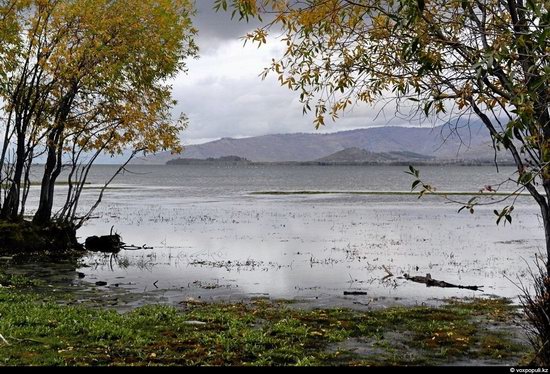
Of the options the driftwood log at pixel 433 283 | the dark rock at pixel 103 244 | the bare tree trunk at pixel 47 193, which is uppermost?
the bare tree trunk at pixel 47 193

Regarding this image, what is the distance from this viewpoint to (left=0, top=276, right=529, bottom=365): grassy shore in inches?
448

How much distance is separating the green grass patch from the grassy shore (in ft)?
0.07

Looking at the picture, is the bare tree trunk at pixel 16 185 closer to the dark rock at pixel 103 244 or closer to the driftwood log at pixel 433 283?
the dark rock at pixel 103 244

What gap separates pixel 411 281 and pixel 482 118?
1220 cm

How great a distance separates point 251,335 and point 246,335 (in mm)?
111

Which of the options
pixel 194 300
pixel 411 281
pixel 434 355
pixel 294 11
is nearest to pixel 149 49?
pixel 194 300

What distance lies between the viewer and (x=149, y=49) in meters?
28.0

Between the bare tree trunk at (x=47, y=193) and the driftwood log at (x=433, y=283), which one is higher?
the bare tree trunk at (x=47, y=193)

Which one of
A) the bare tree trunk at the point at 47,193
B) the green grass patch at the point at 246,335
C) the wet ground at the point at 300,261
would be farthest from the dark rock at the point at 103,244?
the green grass patch at the point at 246,335

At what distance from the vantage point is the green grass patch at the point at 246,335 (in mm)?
11352

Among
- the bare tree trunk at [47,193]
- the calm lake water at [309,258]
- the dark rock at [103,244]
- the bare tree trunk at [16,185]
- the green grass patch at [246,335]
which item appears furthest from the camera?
the dark rock at [103,244]

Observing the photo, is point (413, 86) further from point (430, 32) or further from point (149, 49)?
point (149, 49)

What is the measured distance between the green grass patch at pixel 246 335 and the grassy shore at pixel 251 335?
0.02m

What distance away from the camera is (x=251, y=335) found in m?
12.9
